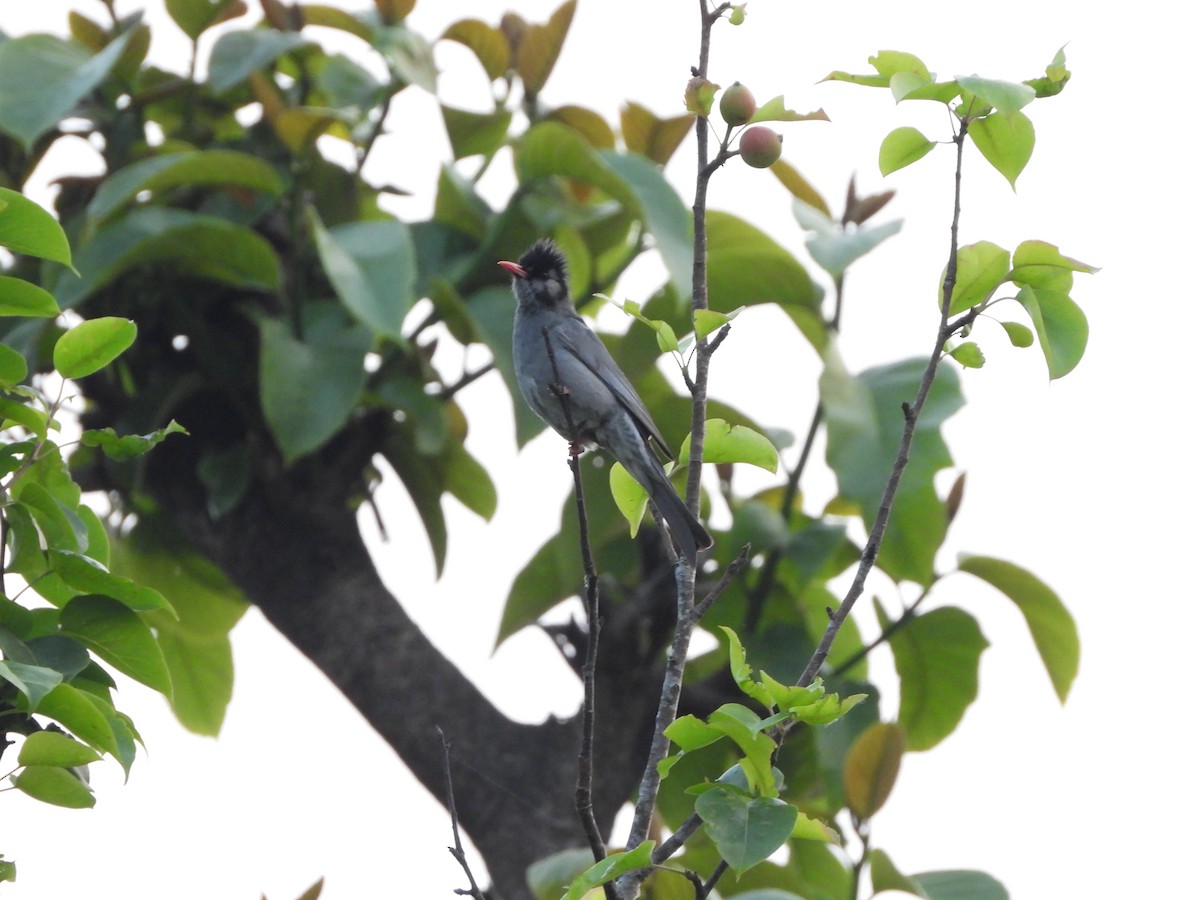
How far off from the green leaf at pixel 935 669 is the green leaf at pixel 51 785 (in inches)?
110

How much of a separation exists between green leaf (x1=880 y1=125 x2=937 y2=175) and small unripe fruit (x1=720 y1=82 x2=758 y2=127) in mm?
219

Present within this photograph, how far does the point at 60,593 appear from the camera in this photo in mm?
2166

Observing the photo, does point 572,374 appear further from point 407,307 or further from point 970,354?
point 970,354

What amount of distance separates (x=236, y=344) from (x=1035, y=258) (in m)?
3.06

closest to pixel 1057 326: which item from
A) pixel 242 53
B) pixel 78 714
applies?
pixel 78 714

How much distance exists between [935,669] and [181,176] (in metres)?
2.78

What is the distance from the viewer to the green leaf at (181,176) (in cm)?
396

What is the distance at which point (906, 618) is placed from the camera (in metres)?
4.14

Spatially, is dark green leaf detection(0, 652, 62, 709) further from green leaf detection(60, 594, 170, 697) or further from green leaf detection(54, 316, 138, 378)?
green leaf detection(54, 316, 138, 378)

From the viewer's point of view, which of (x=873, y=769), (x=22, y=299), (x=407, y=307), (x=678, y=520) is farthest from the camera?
(x=407, y=307)

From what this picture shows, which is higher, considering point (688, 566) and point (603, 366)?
point (603, 366)

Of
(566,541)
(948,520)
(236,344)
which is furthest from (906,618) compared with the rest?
(236,344)

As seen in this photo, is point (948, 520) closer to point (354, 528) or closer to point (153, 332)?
point (354, 528)

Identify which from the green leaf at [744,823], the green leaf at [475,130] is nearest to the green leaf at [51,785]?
the green leaf at [744,823]
